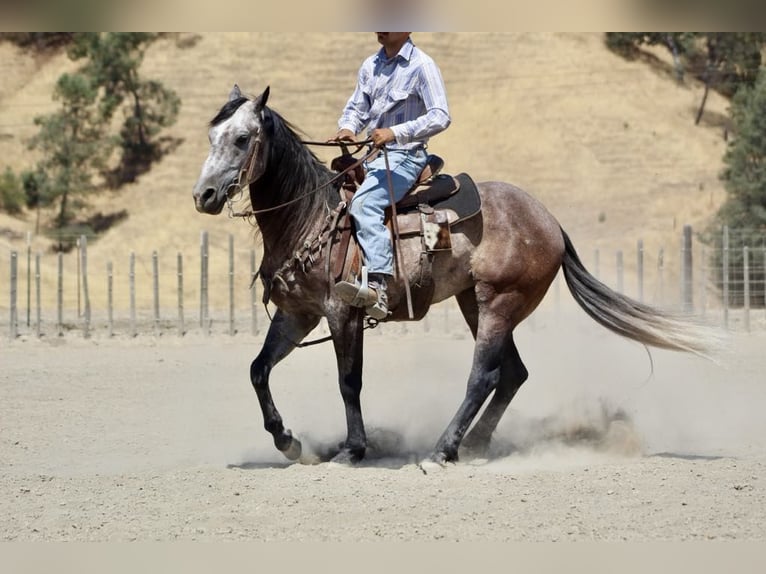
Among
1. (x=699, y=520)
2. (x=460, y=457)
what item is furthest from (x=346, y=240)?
(x=699, y=520)

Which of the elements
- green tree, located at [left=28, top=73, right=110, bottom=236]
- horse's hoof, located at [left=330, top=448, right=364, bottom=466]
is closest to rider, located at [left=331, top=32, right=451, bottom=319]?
horse's hoof, located at [left=330, top=448, right=364, bottom=466]

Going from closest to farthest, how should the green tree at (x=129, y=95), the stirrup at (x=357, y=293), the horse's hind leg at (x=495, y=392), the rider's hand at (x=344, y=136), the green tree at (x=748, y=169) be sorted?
the stirrup at (x=357, y=293) < the rider's hand at (x=344, y=136) < the horse's hind leg at (x=495, y=392) < the green tree at (x=748, y=169) < the green tree at (x=129, y=95)

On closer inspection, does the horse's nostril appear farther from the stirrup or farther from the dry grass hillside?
the dry grass hillside

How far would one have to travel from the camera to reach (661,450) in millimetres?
8125

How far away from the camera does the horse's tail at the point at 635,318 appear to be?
7.65 m

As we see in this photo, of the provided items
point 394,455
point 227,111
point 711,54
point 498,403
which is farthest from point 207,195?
Answer: point 711,54

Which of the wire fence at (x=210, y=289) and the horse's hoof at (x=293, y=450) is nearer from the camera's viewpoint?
the horse's hoof at (x=293, y=450)

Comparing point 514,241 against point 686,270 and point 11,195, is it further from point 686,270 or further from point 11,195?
point 11,195

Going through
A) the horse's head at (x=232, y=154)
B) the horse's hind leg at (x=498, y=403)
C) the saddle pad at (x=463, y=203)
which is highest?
the horse's head at (x=232, y=154)

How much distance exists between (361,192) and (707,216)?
27527mm

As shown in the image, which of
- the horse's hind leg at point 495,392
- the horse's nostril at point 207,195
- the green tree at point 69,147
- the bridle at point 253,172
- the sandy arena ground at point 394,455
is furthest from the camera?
the green tree at point 69,147

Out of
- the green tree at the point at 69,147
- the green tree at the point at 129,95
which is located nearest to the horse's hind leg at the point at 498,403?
the green tree at the point at 69,147

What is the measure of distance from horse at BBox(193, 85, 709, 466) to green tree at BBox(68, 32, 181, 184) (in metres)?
29.6

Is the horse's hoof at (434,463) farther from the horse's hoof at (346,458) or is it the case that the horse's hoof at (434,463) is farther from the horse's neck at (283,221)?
the horse's neck at (283,221)
